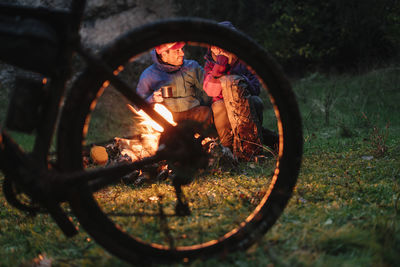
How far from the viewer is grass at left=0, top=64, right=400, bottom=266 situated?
4.88 feet

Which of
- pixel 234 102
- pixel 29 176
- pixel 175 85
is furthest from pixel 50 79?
pixel 234 102

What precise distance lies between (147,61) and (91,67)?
7.59 meters

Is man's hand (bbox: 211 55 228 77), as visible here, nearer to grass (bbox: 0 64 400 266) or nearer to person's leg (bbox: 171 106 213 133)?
person's leg (bbox: 171 106 213 133)

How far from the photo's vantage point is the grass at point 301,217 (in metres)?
1.49

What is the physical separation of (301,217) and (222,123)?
1.95m

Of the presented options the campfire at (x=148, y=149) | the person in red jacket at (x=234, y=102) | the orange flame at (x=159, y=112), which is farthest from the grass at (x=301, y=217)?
the orange flame at (x=159, y=112)

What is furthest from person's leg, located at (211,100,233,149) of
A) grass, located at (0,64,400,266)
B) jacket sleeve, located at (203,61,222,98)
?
grass, located at (0,64,400,266)

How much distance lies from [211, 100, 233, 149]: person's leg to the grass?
0.49 m

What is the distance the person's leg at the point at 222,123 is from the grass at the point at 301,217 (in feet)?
1.62

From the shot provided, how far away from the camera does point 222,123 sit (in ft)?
12.3

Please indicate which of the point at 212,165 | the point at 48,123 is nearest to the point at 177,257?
the point at 48,123

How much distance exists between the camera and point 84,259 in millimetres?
1575

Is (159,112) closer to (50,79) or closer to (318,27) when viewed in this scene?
(50,79)

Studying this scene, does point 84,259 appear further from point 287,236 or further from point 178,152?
point 287,236
